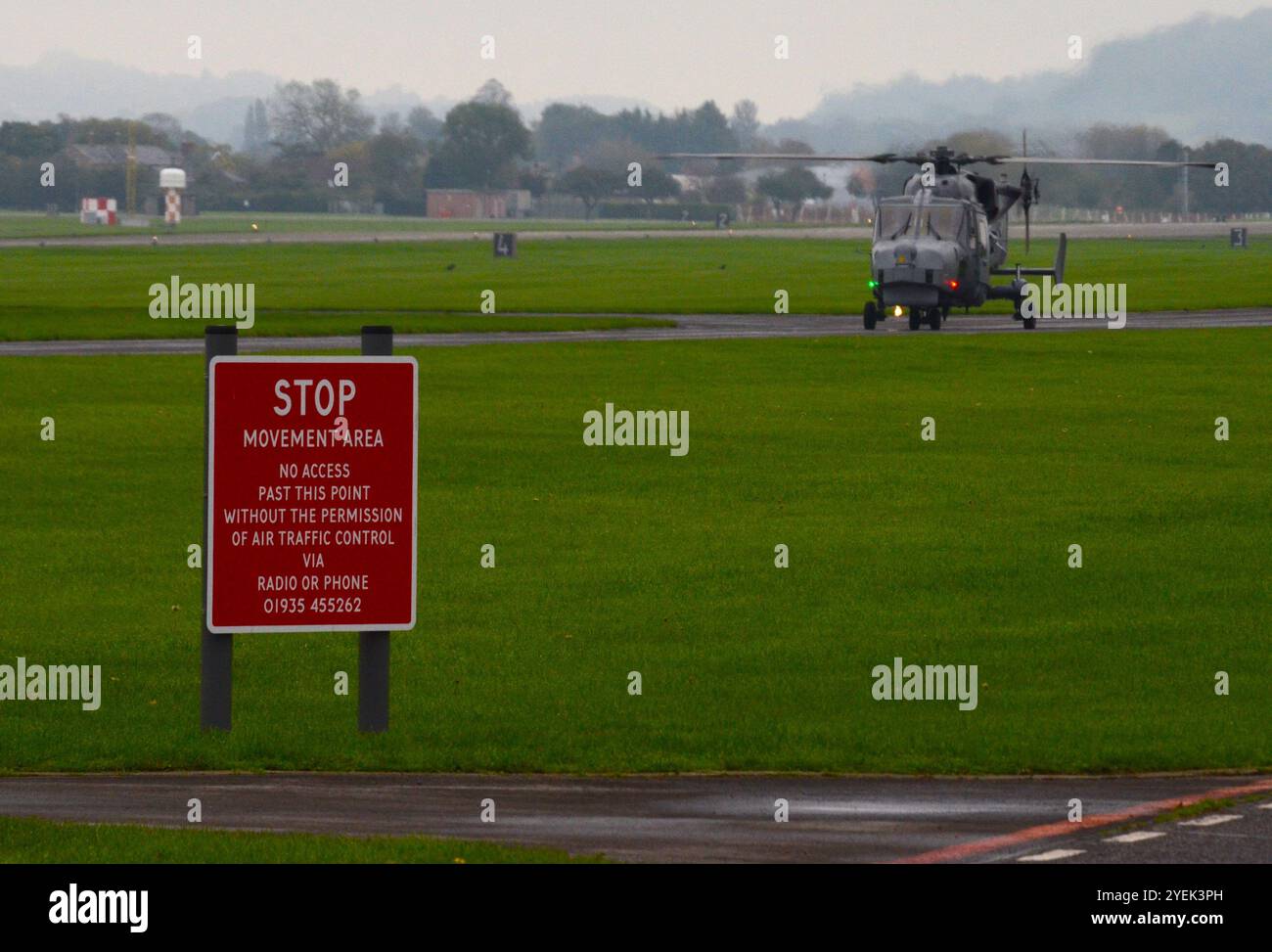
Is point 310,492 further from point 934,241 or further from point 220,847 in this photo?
point 934,241

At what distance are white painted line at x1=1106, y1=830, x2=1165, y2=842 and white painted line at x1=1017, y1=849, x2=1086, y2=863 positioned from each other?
1.26ft

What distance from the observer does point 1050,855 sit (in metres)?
10.8

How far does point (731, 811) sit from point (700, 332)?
157ft

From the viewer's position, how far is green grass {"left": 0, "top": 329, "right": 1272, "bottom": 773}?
46.4 feet

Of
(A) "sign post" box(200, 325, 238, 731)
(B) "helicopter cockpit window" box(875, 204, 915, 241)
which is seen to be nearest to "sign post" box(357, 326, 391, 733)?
(A) "sign post" box(200, 325, 238, 731)

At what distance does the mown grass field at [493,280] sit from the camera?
6669 centimetres

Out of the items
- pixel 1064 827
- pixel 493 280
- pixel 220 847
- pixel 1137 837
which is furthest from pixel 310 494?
pixel 493 280

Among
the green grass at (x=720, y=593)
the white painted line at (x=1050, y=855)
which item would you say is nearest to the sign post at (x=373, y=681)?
the green grass at (x=720, y=593)

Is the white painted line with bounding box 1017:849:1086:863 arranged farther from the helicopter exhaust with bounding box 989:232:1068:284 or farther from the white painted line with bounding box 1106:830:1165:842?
the helicopter exhaust with bounding box 989:232:1068:284

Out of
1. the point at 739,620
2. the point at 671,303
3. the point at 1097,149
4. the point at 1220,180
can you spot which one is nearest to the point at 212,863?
the point at 739,620

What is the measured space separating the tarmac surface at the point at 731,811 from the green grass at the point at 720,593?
0.47 m

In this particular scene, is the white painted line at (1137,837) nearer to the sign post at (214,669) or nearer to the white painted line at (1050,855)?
the white painted line at (1050,855)
